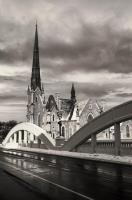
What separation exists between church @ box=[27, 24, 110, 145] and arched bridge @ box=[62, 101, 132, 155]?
128ft

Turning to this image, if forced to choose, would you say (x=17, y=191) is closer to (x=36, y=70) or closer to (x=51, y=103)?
(x=51, y=103)

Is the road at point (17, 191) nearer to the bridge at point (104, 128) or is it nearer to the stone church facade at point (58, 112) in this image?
the bridge at point (104, 128)

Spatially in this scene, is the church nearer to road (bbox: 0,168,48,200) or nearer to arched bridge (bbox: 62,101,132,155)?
arched bridge (bbox: 62,101,132,155)

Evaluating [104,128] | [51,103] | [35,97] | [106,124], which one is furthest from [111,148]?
[35,97]

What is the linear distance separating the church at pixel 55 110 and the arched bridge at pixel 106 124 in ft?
128

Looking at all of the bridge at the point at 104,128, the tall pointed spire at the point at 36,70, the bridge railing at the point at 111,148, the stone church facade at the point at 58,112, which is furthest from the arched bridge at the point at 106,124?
the tall pointed spire at the point at 36,70

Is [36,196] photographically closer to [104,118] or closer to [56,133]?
[104,118]

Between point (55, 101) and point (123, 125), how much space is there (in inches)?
1068

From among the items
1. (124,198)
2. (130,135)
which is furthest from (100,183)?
(130,135)

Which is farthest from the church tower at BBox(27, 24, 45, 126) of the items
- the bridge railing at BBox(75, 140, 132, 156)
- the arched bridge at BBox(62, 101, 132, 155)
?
the arched bridge at BBox(62, 101, 132, 155)

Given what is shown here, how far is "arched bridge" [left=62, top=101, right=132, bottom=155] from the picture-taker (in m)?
25.0

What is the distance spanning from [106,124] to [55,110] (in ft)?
200

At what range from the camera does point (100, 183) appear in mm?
13562

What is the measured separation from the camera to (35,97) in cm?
9881
